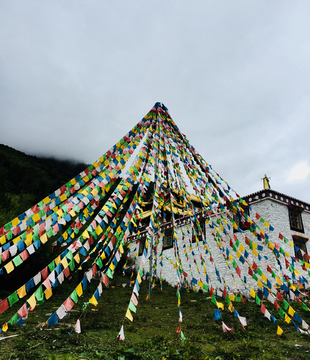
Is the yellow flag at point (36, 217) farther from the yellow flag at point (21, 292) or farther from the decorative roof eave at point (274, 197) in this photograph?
the decorative roof eave at point (274, 197)

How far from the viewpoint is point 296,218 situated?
574 inches

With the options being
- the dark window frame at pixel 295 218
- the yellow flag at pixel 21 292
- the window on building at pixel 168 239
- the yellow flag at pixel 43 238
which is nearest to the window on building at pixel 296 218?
the dark window frame at pixel 295 218

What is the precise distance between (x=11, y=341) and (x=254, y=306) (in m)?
7.97

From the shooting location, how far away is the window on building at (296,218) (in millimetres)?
14256

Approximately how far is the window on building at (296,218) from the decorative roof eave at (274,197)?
0.85 feet

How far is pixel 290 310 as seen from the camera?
5441 millimetres

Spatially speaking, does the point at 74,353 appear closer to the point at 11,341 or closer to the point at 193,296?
the point at 11,341

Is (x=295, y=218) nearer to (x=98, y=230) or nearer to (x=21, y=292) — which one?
(x=98, y=230)

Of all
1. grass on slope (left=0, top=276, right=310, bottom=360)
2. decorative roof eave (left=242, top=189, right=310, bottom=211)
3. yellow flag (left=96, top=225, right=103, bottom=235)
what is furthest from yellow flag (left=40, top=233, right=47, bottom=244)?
decorative roof eave (left=242, top=189, right=310, bottom=211)

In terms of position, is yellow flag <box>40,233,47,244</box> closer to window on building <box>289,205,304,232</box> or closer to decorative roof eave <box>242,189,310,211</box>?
decorative roof eave <box>242,189,310,211</box>

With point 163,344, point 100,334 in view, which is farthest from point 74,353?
point 163,344

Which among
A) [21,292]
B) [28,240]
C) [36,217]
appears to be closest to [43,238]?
[28,240]

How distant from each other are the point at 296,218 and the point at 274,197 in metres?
2.04

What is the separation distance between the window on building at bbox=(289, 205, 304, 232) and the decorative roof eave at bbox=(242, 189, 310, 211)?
0.26 metres
